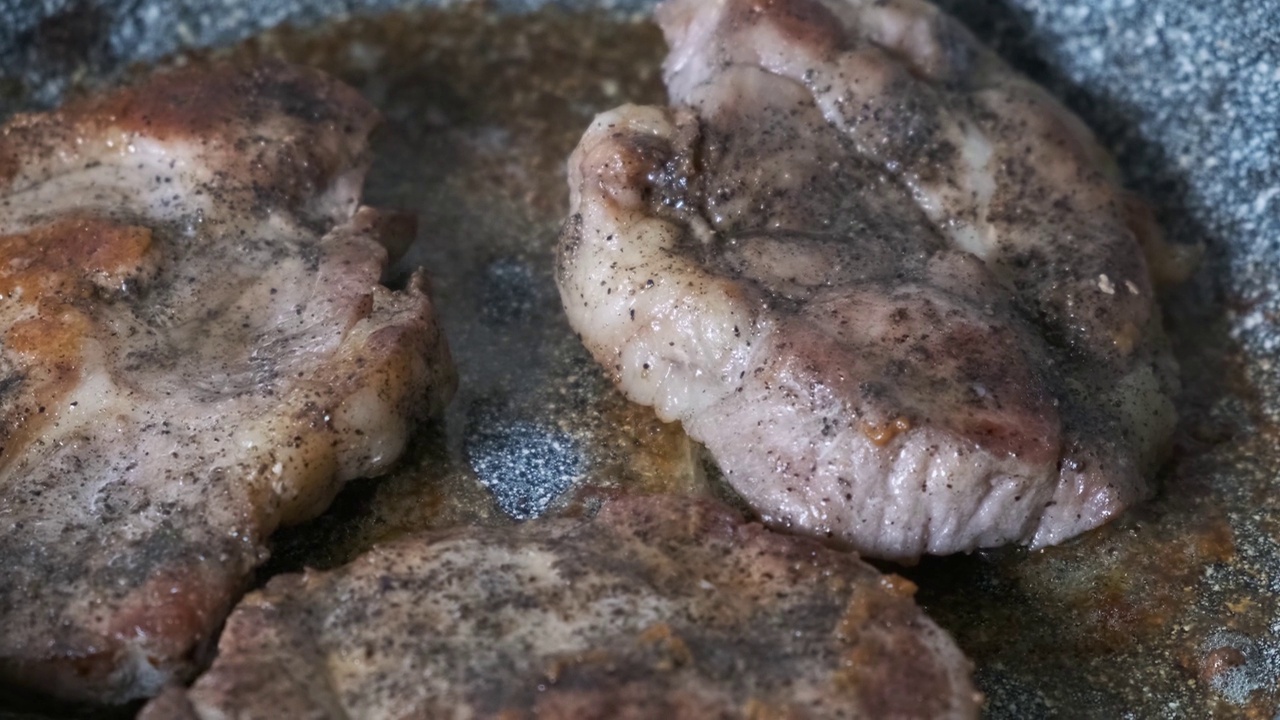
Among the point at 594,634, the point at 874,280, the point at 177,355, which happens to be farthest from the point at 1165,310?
the point at 177,355

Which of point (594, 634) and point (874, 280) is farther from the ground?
point (874, 280)

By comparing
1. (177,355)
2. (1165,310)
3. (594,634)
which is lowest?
(177,355)

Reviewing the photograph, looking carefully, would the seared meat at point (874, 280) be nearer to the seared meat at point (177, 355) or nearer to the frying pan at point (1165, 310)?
the frying pan at point (1165, 310)

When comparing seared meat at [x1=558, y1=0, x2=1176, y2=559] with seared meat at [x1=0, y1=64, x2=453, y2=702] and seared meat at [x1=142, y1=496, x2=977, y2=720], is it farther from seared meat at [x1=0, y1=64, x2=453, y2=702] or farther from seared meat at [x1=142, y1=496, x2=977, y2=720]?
seared meat at [x1=0, y1=64, x2=453, y2=702]

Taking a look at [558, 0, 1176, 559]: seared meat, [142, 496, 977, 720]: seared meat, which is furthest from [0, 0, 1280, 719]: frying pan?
[142, 496, 977, 720]: seared meat

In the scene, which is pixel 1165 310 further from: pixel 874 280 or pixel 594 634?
pixel 594 634
